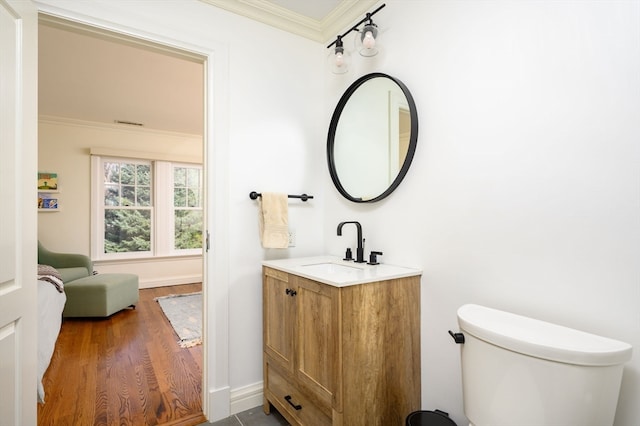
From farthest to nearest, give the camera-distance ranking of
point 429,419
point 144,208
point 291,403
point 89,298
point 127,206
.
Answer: point 144,208 < point 127,206 < point 89,298 < point 291,403 < point 429,419

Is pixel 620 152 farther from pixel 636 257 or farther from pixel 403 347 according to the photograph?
pixel 403 347

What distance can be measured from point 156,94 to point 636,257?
4012 millimetres

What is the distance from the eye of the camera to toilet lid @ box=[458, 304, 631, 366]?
0.81m

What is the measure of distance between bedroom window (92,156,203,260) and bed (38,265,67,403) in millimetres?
1943

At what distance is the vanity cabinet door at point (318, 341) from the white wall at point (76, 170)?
432 cm

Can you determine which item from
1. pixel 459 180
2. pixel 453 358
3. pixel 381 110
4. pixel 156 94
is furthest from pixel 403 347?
pixel 156 94

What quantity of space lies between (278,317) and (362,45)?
1.57m

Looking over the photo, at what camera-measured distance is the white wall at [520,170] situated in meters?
0.95

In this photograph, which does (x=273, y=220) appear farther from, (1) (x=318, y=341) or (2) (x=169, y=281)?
(2) (x=169, y=281)

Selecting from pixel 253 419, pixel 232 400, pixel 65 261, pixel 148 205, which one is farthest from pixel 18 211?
pixel 148 205

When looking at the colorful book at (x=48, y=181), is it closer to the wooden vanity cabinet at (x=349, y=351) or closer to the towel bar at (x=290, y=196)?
the towel bar at (x=290, y=196)

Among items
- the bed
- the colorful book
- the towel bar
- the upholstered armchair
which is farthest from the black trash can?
the colorful book

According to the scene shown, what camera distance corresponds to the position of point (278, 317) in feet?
5.61

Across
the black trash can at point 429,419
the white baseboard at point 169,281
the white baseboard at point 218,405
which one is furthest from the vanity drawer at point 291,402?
the white baseboard at point 169,281
